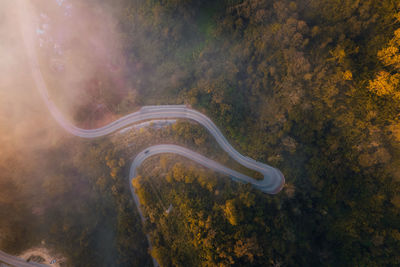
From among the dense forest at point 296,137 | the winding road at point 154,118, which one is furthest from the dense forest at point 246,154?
the winding road at point 154,118

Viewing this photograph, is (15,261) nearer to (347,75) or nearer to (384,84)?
(347,75)

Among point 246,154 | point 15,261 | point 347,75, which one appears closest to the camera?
point 347,75

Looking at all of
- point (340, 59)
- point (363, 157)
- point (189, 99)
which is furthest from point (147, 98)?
point (363, 157)

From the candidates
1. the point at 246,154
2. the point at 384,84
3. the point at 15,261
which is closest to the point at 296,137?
the point at 246,154

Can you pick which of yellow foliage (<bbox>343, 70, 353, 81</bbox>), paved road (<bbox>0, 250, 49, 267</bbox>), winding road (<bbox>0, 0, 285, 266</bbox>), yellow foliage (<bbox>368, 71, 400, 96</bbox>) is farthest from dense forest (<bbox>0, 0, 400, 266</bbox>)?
paved road (<bbox>0, 250, 49, 267</bbox>)

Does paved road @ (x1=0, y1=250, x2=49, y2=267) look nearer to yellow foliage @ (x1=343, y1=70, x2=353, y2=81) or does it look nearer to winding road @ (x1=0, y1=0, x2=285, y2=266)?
winding road @ (x1=0, y1=0, x2=285, y2=266)

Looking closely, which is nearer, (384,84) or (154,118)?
(384,84)

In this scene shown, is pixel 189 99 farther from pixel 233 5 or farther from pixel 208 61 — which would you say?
pixel 233 5
